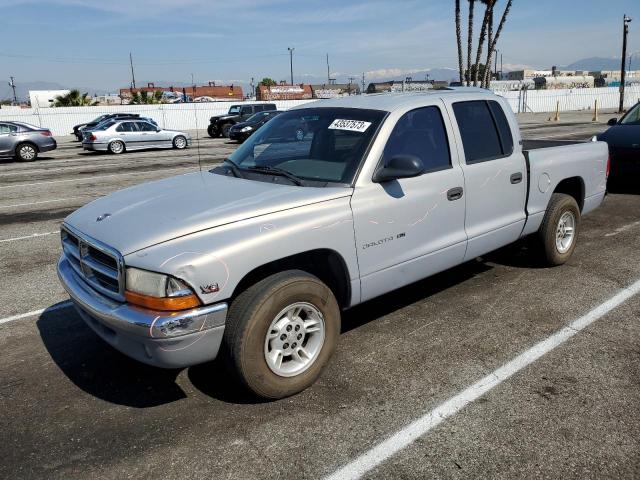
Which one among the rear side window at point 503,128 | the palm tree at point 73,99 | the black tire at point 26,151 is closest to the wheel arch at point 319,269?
the rear side window at point 503,128

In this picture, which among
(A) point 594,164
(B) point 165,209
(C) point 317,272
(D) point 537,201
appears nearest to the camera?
(B) point 165,209

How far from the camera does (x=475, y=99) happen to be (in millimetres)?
4688

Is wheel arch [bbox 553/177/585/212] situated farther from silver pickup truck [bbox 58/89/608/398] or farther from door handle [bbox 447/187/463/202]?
door handle [bbox 447/187/463/202]

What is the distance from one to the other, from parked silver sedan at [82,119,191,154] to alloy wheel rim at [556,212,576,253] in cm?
1973

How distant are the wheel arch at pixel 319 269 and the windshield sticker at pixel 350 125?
1022 mm

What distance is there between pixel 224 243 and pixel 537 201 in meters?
3.47

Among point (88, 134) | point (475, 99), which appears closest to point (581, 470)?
point (475, 99)

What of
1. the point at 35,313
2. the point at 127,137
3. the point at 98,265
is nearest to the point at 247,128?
the point at 127,137

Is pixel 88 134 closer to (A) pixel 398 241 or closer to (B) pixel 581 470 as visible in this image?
(A) pixel 398 241

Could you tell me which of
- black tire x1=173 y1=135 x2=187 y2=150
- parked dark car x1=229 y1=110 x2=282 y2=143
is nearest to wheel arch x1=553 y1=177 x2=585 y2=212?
black tire x1=173 y1=135 x2=187 y2=150

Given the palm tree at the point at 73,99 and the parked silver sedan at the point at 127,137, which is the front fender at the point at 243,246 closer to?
the parked silver sedan at the point at 127,137

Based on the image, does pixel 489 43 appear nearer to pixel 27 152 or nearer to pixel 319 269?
pixel 27 152

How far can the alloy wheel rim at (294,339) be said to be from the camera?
3.22m

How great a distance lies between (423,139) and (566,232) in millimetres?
2607
